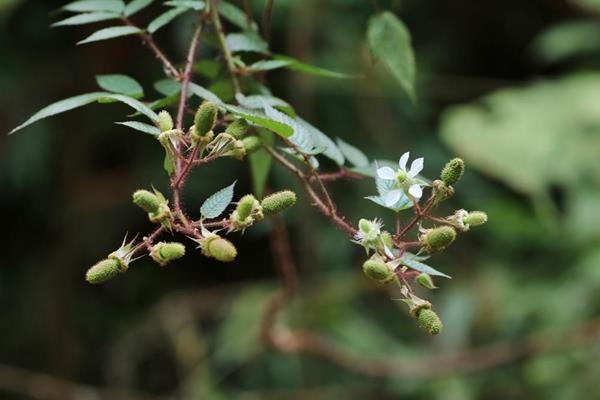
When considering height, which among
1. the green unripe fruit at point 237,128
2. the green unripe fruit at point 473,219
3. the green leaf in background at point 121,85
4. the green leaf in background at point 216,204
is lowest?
the green unripe fruit at point 473,219

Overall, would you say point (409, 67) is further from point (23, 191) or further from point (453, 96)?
point (23, 191)

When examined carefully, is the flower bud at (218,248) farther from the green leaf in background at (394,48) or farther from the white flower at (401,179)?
the green leaf in background at (394,48)

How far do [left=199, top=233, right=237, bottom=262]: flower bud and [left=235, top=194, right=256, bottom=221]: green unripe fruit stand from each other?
0.02 metres

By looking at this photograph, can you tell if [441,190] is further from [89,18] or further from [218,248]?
[89,18]

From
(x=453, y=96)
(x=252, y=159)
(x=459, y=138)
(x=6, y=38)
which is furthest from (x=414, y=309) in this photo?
(x=6, y=38)

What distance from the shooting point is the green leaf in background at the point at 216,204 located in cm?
53

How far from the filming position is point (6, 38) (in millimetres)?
2244

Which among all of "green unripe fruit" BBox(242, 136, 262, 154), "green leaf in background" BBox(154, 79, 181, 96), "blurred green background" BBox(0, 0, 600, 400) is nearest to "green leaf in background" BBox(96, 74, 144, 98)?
"green leaf in background" BBox(154, 79, 181, 96)

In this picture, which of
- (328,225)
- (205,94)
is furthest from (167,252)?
(328,225)

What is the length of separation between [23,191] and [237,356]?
799 mm

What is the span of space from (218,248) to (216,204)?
63mm

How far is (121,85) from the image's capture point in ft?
2.25

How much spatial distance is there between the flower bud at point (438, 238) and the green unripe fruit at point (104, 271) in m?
0.18

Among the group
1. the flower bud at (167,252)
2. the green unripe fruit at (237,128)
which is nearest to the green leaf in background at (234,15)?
the green unripe fruit at (237,128)
